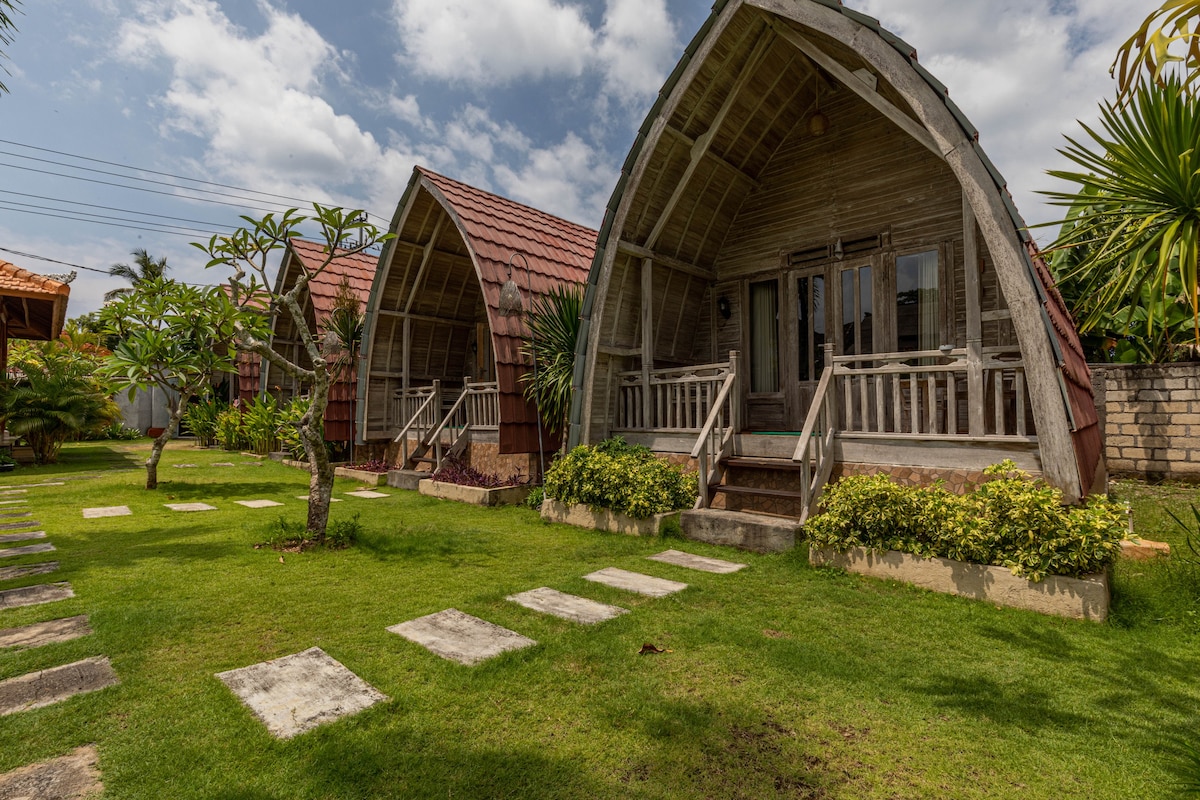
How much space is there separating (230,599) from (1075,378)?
7.94m

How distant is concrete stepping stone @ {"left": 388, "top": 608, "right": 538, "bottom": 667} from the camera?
12.0 ft

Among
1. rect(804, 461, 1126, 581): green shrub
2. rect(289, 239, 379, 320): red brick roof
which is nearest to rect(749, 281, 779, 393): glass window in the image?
rect(804, 461, 1126, 581): green shrub

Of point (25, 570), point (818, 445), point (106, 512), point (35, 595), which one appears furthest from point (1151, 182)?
point (106, 512)

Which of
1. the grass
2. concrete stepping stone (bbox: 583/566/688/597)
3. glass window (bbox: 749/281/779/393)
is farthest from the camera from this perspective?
glass window (bbox: 749/281/779/393)

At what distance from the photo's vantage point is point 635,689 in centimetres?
321

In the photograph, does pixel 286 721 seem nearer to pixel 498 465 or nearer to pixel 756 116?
pixel 498 465

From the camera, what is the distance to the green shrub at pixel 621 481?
23.8 feet

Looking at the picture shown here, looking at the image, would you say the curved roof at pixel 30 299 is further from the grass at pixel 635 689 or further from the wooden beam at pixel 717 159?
the wooden beam at pixel 717 159

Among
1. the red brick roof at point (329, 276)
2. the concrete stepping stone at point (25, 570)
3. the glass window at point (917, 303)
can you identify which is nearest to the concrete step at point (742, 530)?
the glass window at point (917, 303)

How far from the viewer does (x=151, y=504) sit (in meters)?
9.11

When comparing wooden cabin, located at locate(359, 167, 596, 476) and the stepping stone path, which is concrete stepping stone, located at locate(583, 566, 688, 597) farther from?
→ the stepping stone path

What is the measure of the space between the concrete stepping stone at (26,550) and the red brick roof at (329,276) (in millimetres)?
9242

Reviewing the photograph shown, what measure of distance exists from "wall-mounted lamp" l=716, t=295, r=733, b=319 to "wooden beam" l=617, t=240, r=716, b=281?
0.38 metres

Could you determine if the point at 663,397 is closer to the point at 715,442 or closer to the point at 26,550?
the point at 715,442
